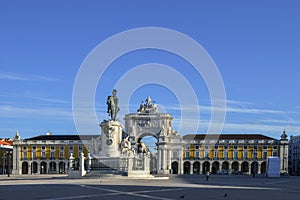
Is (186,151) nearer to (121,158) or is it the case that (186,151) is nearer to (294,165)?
(294,165)

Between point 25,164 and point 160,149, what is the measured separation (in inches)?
1184

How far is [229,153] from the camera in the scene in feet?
309

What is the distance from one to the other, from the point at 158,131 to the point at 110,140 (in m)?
59.9

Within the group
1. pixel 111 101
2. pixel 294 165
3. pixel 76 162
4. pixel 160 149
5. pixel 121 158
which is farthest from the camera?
pixel 294 165

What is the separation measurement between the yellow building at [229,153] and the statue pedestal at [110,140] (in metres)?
60.3

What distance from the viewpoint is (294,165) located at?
11594cm

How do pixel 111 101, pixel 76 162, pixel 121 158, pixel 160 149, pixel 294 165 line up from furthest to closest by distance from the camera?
pixel 294 165
pixel 160 149
pixel 76 162
pixel 111 101
pixel 121 158

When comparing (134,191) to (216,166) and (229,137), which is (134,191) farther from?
(229,137)

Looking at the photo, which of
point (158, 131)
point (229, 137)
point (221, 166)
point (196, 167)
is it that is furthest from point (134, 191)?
point (229, 137)

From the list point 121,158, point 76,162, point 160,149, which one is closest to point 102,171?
point 121,158

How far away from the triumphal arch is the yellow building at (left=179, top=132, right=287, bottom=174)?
2.51m

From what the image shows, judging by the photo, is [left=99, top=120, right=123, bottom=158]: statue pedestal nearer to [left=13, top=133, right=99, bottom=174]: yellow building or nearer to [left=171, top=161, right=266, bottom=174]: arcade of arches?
[left=171, top=161, right=266, bottom=174]: arcade of arches

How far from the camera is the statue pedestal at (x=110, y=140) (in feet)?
115

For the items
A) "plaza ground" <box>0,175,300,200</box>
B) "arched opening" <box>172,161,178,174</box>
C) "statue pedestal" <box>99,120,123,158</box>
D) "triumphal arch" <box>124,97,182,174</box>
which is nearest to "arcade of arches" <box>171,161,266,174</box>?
"arched opening" <box>172,161,178,174</box>
